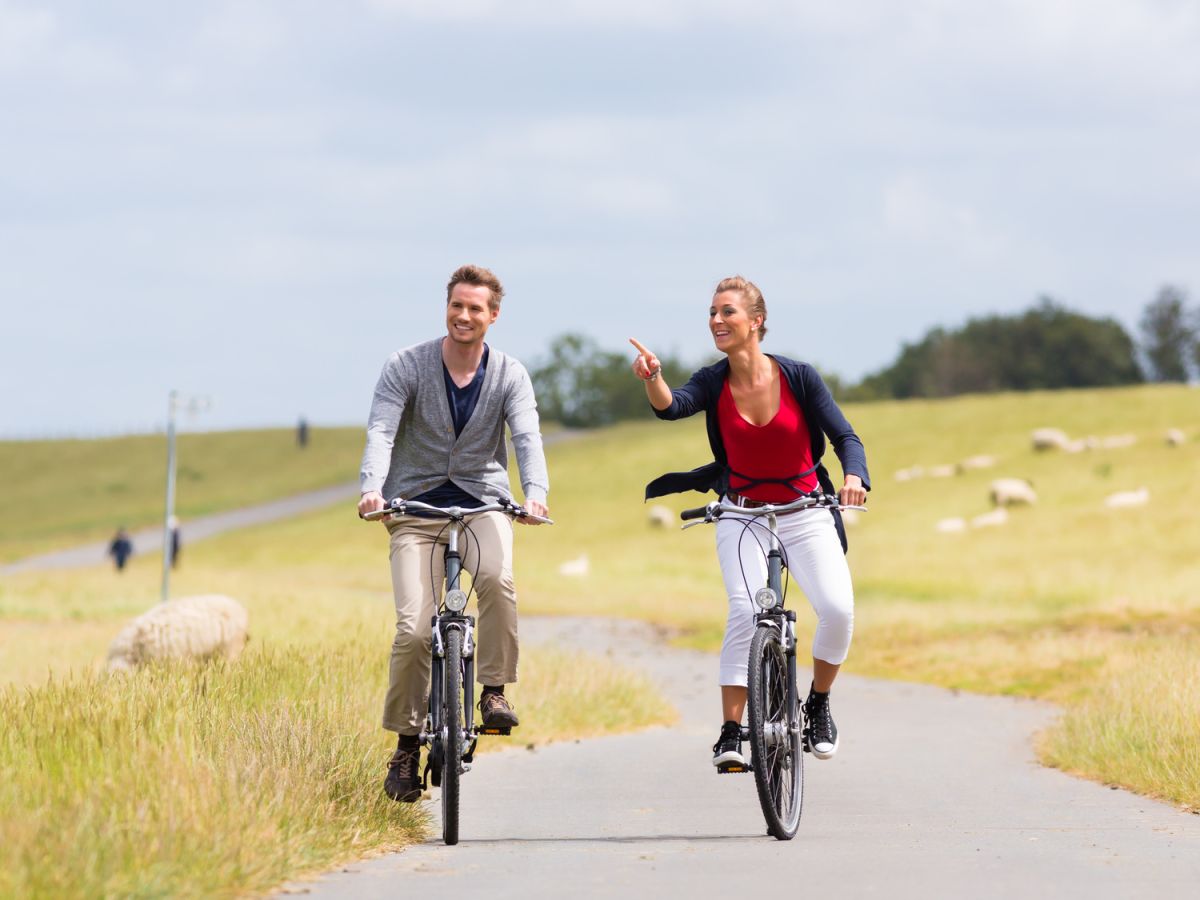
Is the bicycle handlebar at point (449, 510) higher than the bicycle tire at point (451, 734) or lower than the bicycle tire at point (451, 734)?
higher

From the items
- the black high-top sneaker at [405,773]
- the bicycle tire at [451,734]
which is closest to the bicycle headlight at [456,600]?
the bicycle tire at [451,734]

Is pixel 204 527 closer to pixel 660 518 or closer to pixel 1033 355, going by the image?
pixel 660 518

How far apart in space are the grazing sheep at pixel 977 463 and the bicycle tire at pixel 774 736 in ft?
185

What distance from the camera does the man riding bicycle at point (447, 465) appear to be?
25.6 feet

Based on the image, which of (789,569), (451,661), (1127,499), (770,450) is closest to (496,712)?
(451,661)

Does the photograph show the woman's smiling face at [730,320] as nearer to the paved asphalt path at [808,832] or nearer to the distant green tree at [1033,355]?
the paved asphalt path at [808,832]

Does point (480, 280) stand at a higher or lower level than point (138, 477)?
lower

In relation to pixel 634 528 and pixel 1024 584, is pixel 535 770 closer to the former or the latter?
pixel 1024 584

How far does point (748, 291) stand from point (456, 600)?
2.01m

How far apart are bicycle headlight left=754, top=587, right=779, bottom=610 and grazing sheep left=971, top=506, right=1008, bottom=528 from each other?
1635 inches

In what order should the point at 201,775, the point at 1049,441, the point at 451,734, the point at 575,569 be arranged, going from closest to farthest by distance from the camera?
1. the point at 201,775
2. the point at 451,734
3. the point at 575,569
4. the point at 1049,441

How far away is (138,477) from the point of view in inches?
3944

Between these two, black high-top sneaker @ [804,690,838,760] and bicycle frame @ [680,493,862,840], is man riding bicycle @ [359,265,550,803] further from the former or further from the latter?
black high-top sneaker @ [804,690,838,760]

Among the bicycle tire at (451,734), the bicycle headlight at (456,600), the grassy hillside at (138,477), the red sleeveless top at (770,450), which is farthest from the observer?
the grassy hillside at (138,477)
